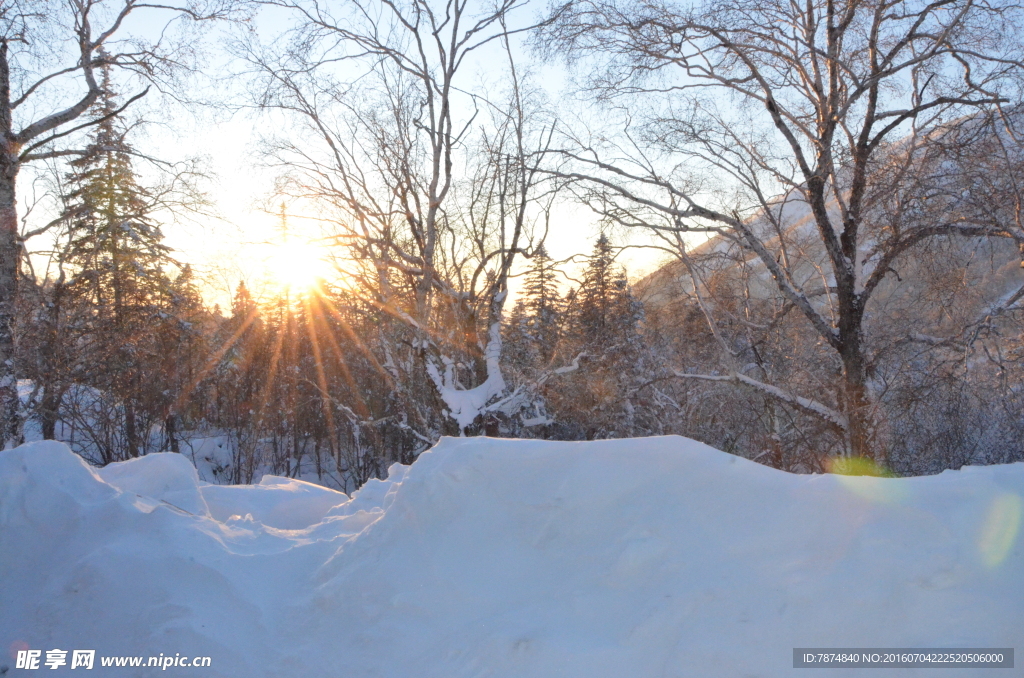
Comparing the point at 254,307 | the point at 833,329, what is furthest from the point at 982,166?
the point at 254,307

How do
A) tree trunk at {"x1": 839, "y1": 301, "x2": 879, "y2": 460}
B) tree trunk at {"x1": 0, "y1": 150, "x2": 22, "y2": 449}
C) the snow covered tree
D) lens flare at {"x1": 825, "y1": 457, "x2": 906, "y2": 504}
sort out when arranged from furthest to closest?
the snow covered tree → tree trunk at {"x1": 839, "y1": 301, "x2": 879, "y2": 460} → tree trunk at {"x1": 0, "y1": 150, "x2": 22, "y2": 449} → lens flare at {"x1": 825, "y1": 457, "x2": 906, "y2": 504}

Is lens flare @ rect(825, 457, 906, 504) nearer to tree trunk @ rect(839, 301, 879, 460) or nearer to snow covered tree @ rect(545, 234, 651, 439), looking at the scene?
tree trunk @ rect(839, 301, 879, 460)

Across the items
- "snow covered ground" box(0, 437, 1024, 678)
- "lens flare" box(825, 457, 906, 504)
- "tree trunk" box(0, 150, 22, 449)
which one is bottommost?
"snow covered ground" box(0, 437, 1024, 678)

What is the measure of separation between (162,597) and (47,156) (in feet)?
24.4

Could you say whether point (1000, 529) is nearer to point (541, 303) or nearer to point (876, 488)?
point (876, 488)

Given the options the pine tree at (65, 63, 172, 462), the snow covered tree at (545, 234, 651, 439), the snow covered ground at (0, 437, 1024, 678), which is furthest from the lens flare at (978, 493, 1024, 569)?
the pine tree at (65, 63, 172, 462)

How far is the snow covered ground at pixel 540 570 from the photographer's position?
2801 mm

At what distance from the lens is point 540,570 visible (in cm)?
365

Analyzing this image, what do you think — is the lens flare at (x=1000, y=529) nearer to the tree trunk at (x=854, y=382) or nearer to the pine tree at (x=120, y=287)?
the tree trunk at (x=854, y=382)

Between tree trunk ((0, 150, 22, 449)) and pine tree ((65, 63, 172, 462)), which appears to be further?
pine tree ((65, 63, 172, 462))

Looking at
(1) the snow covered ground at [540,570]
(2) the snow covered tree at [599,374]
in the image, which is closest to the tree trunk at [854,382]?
(2) the snow covered tree at [599,374]

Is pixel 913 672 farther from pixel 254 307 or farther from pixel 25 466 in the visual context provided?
pixel 254 307

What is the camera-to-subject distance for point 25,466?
4953 millimetres

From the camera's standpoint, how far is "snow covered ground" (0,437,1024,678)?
9.19 ft
